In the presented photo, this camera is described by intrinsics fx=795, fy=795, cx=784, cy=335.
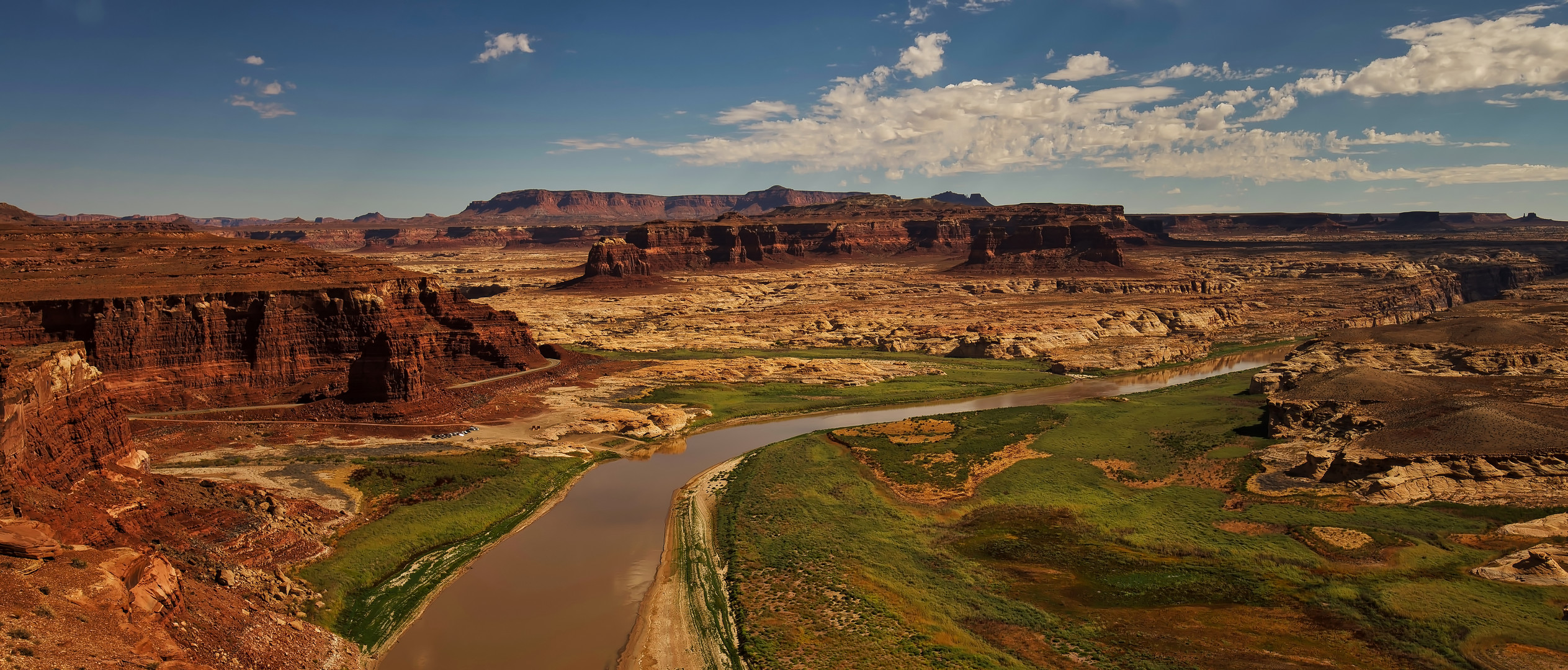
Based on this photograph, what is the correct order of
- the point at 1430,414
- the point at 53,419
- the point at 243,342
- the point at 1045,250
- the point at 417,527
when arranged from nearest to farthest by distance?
the point at 53,419
the point at 417,527
the point at 1430,414
the point at 243,342
the point at 1045,250

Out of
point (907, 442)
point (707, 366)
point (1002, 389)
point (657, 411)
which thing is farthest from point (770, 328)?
point (907, 442)

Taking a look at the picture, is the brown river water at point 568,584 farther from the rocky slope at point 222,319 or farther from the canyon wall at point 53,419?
the rocky slope at point 222,319

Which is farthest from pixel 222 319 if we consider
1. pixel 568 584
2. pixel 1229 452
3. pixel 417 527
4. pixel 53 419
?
pixel 1229 452

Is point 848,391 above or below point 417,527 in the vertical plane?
below

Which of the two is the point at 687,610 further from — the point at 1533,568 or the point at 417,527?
the point at 1533,568

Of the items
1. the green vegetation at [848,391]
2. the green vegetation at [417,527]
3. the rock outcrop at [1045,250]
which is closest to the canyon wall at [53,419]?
the green vegetation at [417,527]

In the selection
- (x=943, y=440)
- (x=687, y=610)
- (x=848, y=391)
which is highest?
(x=943, y=440)

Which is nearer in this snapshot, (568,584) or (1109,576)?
(1109,576)
